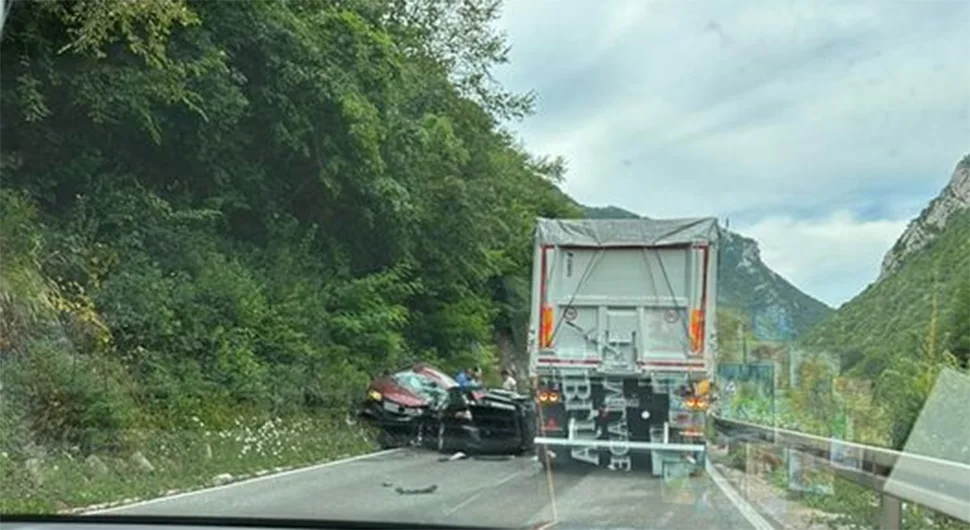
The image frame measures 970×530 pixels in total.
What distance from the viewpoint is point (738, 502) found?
120 inches

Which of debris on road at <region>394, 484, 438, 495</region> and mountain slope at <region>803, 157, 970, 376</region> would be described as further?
debris on road at <region>394, 484, 438, 495</region>

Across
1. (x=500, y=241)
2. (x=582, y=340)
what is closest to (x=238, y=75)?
(x=500, y=241)

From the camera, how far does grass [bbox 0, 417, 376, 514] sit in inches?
134

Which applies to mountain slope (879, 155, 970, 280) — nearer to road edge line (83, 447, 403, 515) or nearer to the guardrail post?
the guardrail post

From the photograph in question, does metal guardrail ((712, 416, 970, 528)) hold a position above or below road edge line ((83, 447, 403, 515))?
above

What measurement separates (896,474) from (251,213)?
2.38 metres

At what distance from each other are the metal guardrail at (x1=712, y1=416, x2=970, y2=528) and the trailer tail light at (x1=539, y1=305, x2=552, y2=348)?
3.09 ft

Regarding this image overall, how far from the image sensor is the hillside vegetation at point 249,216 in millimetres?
3811

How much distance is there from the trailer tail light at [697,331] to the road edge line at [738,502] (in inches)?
16.5

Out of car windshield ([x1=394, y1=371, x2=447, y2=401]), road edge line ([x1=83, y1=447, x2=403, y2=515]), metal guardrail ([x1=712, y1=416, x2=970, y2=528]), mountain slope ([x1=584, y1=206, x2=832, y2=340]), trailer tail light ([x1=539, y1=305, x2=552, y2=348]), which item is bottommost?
road edge line ([x1=83, y1=447, x2=403, y2=515])

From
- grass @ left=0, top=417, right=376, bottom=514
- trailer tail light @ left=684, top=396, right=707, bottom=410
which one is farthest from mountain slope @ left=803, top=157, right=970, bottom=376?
grass @ left=0, top=417, right=376, bottom=514

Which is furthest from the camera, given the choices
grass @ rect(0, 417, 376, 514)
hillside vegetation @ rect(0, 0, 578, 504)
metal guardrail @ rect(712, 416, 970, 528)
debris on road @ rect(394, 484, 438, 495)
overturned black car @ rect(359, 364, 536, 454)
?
hillside vegetation @ rect(0, 0, 578, 504)

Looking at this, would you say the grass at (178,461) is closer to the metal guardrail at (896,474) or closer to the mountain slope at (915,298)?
the metal guardrail at (896,474)

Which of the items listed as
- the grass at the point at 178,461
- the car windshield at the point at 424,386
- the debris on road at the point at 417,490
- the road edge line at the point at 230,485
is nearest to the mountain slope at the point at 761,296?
the car windshield at the point at 424,386
